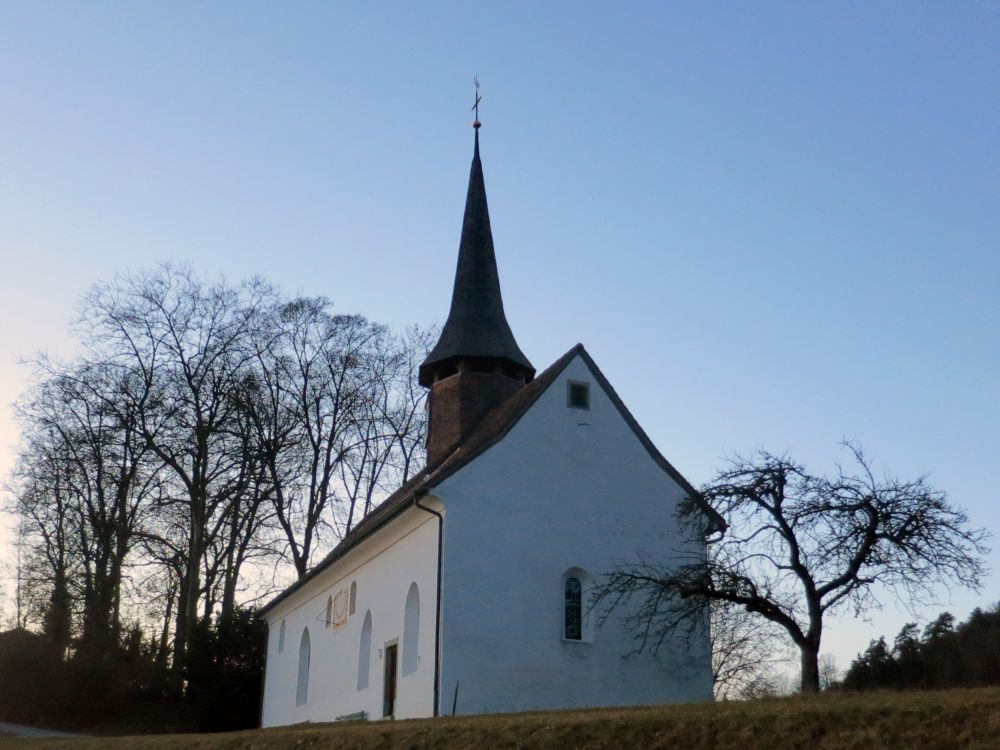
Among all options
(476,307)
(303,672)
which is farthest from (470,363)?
(303,672)

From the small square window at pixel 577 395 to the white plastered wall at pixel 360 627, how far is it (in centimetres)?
401

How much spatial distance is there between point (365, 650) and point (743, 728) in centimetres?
1519

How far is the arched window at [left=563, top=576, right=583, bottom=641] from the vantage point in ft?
71.2

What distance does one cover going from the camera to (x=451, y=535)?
842 inches

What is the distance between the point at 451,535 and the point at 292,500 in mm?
18902

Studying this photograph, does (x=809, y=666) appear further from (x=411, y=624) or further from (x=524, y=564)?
(x=411, y=624)

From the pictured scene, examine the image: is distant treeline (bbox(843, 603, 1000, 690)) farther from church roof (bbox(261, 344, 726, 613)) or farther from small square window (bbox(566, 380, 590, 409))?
small square window (bbox(566, 380, 590, 409))

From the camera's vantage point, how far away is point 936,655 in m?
19.8

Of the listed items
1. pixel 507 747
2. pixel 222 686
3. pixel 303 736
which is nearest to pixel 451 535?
pixel 303 736

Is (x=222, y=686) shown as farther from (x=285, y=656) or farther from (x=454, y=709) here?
(x=454, y=709)

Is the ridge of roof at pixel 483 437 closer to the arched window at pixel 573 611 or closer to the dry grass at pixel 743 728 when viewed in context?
the arched window at pixel 573 611

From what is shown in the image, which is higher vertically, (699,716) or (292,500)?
(292,500)

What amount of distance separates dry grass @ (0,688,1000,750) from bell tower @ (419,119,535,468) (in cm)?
1182

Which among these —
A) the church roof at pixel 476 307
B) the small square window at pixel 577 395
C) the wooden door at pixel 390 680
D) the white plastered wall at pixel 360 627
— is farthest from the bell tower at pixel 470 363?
the wooden door at pixel 390 680
